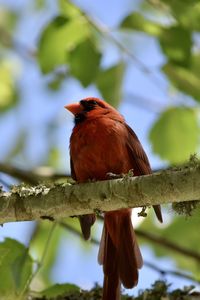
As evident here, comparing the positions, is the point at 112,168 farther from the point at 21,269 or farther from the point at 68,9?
the point at 68,9

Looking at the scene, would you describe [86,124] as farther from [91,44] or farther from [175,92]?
[175,92]

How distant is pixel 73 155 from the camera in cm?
419

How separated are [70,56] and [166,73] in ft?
2.08

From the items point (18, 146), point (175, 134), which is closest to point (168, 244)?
point (175, 134)

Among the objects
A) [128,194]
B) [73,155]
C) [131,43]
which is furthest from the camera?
[131,43]

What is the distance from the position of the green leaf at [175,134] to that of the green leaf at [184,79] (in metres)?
0.40

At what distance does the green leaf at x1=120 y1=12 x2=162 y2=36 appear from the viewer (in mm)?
4031

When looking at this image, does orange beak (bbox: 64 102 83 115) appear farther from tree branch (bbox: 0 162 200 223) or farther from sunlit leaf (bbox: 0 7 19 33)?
sunlit leaf (bbox: 0 7 19 33)

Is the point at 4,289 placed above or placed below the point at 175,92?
below

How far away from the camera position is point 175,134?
15.5 feet

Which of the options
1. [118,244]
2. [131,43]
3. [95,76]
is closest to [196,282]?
[118,244]

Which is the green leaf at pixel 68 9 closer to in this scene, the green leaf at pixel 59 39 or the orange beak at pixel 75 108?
the green leaf at pixel 59 39

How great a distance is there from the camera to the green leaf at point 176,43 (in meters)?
4.08

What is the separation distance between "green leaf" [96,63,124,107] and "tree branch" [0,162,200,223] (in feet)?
4.25
